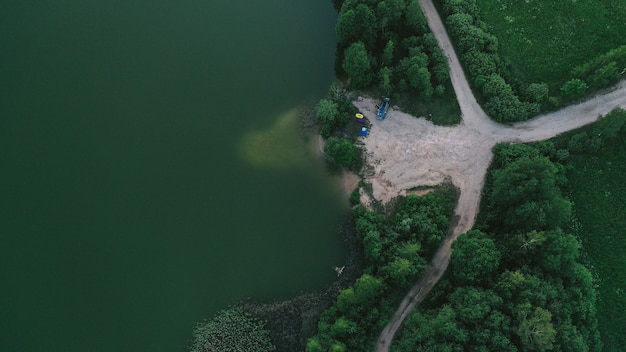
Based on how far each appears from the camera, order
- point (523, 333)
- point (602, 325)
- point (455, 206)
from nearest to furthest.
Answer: point (523, 333) < point (602, 325) < point (455, 206)

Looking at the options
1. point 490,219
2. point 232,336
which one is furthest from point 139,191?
point 490,219

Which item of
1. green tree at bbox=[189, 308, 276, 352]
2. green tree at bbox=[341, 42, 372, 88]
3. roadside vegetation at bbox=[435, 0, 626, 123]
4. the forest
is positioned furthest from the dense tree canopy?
green tree at bbox=[189, 308, 276, 352]

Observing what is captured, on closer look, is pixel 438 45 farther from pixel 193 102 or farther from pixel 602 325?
pixel 602 325

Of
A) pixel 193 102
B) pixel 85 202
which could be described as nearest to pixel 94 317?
pixel 85 202

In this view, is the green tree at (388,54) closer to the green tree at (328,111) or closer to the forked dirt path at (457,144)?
the forked dirt path at (457,144)

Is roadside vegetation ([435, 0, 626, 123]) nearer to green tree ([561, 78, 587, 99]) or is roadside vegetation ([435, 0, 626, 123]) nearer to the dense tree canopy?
green tree ([561, 78, 587, 99])

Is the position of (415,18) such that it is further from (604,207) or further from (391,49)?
(604,207)

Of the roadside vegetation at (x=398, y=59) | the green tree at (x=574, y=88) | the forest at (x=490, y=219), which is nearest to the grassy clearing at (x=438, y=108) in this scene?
the roadside vegetation at (x=398, y=59)
